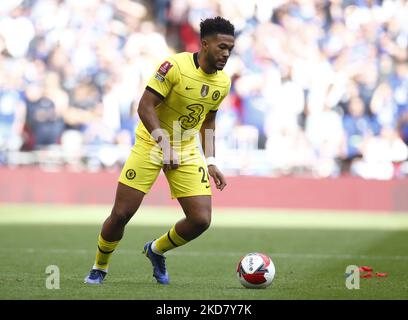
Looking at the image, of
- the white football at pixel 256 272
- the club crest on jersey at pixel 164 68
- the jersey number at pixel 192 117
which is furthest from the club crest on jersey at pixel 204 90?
the white football at pixel 256 272

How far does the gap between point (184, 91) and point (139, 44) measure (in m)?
13.6

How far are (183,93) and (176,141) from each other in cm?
48

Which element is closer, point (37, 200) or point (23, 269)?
point (23, 269)

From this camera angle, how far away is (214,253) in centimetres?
1156

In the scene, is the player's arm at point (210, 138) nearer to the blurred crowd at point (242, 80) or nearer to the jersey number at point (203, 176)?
the jersey number at point (203, 176)

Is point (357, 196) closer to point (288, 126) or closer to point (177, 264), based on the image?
point (288, 126)

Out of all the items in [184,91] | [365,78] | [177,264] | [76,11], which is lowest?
[177,264]

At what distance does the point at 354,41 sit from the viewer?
785 inches

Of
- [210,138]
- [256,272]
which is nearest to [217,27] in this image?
[210,138]

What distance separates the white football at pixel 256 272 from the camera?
761cm

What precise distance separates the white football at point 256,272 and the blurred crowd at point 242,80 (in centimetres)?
1157

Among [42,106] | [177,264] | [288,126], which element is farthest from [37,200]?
[177,264]

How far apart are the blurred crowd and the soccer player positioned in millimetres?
11154

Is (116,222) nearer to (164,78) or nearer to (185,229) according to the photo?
(185,229)
